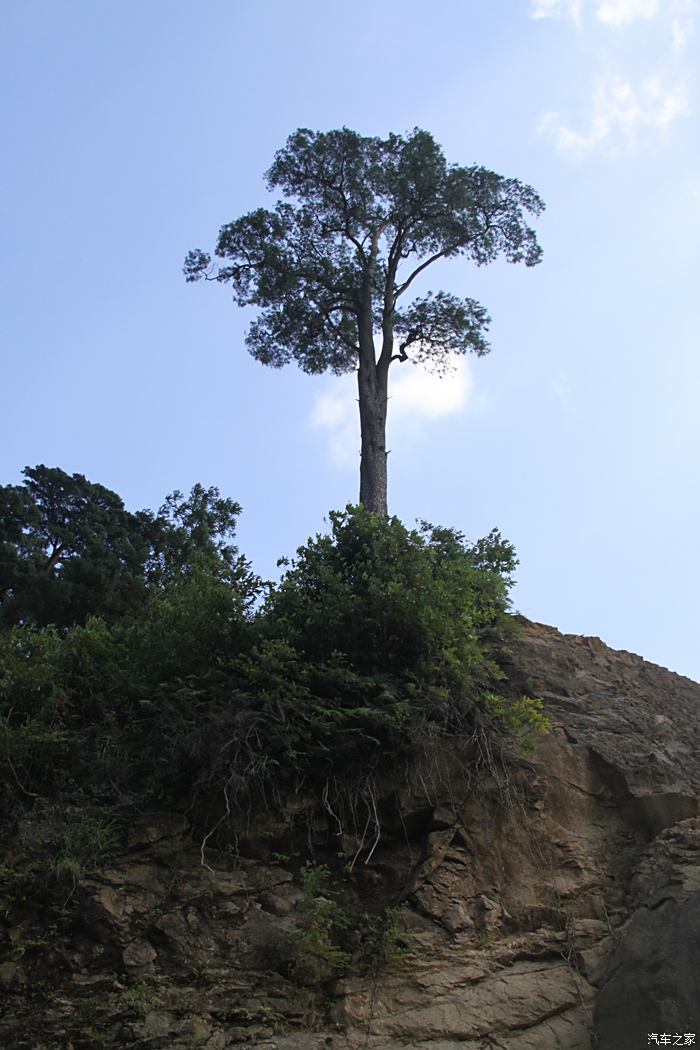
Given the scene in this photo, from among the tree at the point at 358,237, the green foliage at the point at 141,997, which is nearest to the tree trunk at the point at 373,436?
the tree at the point at 358,237

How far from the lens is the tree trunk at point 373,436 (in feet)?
46.6

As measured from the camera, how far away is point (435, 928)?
24.7ft

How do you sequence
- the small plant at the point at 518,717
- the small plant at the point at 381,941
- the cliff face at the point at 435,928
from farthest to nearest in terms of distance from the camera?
the small plant at the point at 518,717, the small plant at the point at 381,941, the cliff face at the point at 435,928

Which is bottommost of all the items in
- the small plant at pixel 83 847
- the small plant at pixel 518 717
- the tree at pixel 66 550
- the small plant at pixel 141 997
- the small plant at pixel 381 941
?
the small plant at pixel 141 997

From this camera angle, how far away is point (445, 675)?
872 centimetres

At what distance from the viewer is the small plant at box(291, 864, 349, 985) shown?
6.98 metres

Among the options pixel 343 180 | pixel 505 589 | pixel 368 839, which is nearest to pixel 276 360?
pixel 343 180

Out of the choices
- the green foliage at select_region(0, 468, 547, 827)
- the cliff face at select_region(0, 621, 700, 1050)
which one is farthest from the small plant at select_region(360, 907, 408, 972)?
the green foliage at select_region(0, 468, 547, 827)

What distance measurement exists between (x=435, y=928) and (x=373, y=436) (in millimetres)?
8723

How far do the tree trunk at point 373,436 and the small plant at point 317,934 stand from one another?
692 cm

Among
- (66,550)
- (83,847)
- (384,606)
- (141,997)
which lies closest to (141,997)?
(141,997)

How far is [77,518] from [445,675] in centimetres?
1192

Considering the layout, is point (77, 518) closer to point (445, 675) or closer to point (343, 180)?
point (343, 180)

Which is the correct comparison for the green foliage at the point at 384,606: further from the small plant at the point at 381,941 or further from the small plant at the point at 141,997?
the small plant at the point at 141,997
